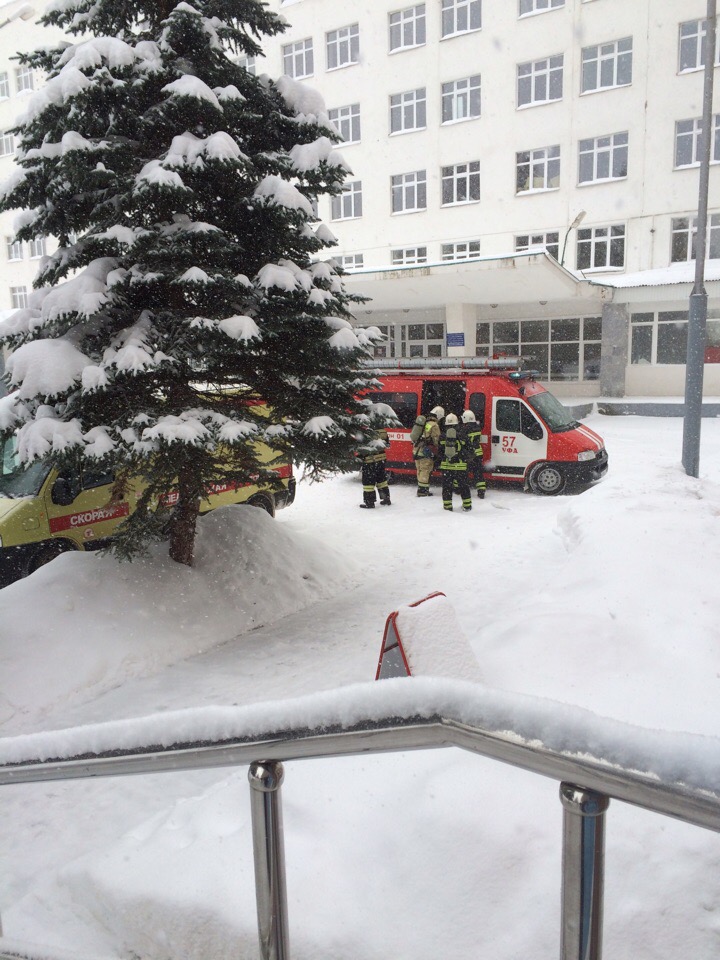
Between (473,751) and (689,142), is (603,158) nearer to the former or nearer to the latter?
(689,142)

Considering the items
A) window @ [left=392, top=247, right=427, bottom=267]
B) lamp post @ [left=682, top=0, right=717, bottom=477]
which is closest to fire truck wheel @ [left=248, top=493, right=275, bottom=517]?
lamp post @ [left=682, top=0, right=717, bottom=477]

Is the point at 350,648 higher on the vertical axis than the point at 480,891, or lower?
lower

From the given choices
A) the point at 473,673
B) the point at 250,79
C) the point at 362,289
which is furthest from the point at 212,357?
the point at 362,289

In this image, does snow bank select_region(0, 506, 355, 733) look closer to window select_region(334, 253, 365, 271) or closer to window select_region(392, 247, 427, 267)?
window select_region(392, 247, 427, 267)

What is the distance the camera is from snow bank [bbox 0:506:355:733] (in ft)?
19.4

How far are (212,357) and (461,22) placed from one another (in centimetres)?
2870

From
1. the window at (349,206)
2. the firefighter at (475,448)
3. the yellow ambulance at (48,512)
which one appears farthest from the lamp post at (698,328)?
the window at (349,206)

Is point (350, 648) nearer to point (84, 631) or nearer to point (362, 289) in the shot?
point (84, 631)

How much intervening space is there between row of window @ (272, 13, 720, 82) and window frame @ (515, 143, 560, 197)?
1.98 m

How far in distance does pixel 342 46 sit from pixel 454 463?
27282mm

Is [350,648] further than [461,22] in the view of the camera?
No

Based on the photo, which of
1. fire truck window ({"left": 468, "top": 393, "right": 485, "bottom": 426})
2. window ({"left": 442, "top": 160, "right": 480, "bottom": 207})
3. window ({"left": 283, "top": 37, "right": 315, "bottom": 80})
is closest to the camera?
fire truck window ({"left": 468, "top": 393, "right": 485, "bottom": 426})

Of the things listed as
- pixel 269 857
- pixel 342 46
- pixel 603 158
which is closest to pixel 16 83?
pixel 342 46

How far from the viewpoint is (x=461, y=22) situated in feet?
93.6
